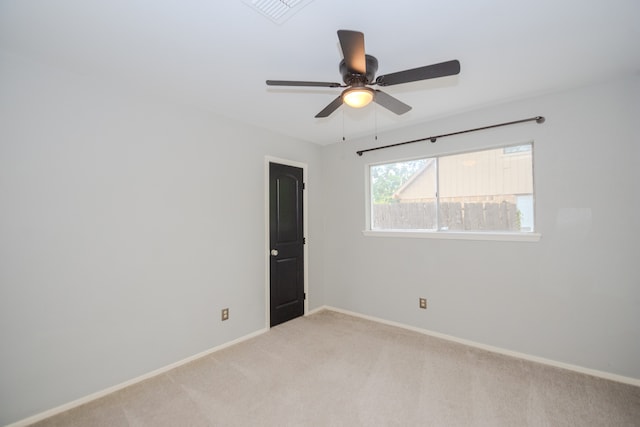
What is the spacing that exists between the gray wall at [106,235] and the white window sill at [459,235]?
1.84 metres

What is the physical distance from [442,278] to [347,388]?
5.47ft

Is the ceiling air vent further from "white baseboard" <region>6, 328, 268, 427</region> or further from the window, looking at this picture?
"white baseboard" <region>6, 328, 268, 427</region>

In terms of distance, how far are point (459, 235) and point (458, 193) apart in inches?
19.4

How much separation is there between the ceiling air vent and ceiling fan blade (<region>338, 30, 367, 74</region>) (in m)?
0.33

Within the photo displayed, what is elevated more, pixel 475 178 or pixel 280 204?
pixel 475 178

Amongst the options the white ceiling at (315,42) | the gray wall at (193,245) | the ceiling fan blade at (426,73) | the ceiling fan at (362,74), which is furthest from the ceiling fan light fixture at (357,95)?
the gray wall at (193,245)

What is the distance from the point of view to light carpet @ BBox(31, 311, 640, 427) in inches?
76.1

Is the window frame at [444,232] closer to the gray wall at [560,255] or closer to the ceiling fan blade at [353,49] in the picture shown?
the gray wall at [560,255]

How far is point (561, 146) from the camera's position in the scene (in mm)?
2551

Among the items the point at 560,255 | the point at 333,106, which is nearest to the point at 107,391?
the point at 333,106

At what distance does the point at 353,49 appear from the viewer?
146 centimetres

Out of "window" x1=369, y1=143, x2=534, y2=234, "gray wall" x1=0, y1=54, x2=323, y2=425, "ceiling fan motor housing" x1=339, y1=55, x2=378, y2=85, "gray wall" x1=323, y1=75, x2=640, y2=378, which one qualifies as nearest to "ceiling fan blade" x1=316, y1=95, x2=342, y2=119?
"ceiling fan motor housing" x1=339, y1=55, x2=378, y2=85

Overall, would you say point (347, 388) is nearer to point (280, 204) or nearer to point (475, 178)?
point (280, 204)

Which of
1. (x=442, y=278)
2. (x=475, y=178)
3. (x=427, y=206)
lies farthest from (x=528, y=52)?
(x=442, y=278)
